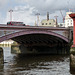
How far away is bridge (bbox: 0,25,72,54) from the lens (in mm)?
45431

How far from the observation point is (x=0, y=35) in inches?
1724

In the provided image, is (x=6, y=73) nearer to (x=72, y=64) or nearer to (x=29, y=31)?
(x=72, y=64)

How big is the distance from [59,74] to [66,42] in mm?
30471

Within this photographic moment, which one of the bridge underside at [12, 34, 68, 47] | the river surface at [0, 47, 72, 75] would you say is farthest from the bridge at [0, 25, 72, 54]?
the river surface at [0, 47, 72, 75]

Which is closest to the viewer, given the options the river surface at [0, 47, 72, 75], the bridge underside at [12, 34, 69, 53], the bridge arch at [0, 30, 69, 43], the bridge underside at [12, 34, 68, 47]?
the river surface at [0, 47, 72, 75]

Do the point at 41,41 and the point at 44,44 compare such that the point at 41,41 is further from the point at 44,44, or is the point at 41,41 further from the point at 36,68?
the point at 36,68

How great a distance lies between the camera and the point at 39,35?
55.3 metres

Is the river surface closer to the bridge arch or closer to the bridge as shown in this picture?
the bridge arch

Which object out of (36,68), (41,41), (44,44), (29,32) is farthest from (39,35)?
(36,68)

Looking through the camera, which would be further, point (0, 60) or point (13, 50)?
point (13, 50)

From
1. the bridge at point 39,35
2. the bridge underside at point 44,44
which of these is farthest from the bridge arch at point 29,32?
the bridge underside at point 44,44

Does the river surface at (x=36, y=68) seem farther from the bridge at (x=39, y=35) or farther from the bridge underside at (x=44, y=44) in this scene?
the bridge underside at (x=44, y=44)

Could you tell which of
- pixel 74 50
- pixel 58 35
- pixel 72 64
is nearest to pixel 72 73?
pixel 72 64

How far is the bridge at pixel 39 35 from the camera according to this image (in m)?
45.4
